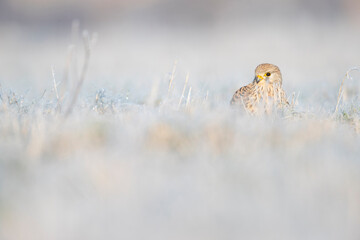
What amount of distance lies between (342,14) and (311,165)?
39.5ft

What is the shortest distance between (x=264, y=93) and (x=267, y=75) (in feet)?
1.07

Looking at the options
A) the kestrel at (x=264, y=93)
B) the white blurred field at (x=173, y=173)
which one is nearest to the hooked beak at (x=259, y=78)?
the kestrel at (x=264, y=93)

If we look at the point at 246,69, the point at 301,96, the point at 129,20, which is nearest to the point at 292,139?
the point at 301,96

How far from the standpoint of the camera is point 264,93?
454 cm

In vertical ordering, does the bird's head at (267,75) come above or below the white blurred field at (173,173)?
above

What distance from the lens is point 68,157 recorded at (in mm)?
2693

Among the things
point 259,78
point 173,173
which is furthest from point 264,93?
point 173,173

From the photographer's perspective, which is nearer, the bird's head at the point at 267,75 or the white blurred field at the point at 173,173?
the white blurred field at the point at 173,173

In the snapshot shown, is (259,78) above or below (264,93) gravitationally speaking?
above

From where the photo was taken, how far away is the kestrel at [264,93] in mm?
4332

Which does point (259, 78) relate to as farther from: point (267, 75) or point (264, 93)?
point (264, 93)

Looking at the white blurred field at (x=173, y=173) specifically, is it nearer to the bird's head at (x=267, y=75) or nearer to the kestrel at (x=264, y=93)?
the kestrel at (x=264, y=93)

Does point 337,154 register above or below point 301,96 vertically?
below

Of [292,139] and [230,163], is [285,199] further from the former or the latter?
[292,139]
